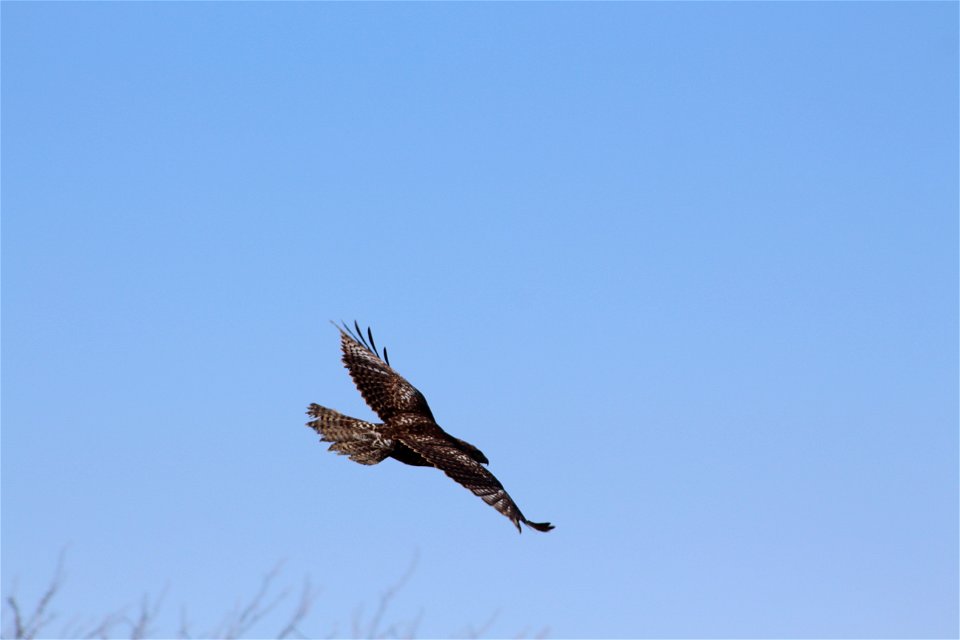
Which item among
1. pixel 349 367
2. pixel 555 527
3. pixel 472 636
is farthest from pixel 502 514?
pixel 472 636

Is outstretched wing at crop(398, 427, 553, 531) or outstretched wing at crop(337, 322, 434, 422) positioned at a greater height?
outstretched wing at crop(337, 322, 434, 422)

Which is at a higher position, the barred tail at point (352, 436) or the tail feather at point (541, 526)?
the barred tail at point (352, 436)

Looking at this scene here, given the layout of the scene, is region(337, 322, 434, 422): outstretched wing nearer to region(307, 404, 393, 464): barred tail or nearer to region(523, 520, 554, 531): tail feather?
region(307, 404, 393, 464): barred tail

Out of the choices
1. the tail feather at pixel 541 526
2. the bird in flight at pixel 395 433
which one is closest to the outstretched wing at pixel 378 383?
the bird in flight at pixel 395 433

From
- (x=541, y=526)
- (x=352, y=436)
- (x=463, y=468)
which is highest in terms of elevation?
(x=352, y=436)

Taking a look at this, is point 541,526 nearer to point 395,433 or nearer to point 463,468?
point 463,468

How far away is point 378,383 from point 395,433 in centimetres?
158

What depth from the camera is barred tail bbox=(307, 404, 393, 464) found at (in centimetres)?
1864

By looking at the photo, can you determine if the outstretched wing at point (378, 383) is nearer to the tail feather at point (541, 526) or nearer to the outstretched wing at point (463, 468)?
the outstretched wing at point (463, 468)

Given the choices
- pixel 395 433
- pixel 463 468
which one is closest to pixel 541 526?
pixel 463 468

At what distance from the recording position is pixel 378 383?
20250 millimetres

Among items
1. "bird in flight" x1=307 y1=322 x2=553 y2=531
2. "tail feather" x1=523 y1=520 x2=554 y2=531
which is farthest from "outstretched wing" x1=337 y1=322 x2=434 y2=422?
"tail feather" x1=523 y1=520 x2=554 y2=531

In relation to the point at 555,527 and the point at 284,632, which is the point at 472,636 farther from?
the point at 555,527

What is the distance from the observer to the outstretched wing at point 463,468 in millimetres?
16203
